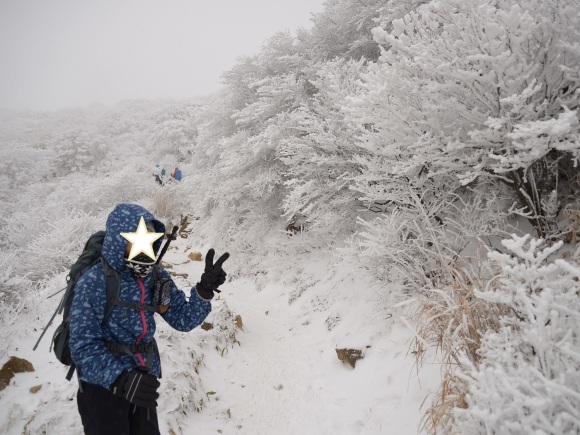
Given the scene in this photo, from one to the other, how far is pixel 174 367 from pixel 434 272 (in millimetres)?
3581

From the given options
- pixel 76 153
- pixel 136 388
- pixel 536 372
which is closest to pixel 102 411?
pixel 136 388

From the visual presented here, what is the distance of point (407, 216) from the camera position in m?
3.96

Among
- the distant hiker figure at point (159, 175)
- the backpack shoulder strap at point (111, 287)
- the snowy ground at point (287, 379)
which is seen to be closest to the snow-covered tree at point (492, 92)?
the snowy ground at point (287, 379)

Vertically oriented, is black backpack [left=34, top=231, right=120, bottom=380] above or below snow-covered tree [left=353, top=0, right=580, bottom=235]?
below

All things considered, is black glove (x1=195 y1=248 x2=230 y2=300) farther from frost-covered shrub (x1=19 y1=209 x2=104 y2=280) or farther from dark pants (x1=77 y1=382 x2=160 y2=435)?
frost-covered shrub (x1=19 y1=209 x2=104 y2=280)

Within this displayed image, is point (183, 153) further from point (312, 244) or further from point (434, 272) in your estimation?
point (434, 272)

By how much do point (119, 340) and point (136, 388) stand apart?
39cm

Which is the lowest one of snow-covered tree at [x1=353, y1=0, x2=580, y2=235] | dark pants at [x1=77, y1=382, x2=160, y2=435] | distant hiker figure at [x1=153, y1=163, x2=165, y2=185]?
distant hiker figure at [x1=153, y1=163, x2=165, y2=185]

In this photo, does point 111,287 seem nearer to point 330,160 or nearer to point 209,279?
point 209,279

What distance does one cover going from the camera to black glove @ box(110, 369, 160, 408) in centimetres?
183

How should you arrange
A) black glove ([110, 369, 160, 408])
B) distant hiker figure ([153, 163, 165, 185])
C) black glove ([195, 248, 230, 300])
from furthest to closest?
distant hiker figure ([153, 163, 165, 185]) → black glove ([195, 248, 230, 300]) → black glove ([110, 369, 160, 408])

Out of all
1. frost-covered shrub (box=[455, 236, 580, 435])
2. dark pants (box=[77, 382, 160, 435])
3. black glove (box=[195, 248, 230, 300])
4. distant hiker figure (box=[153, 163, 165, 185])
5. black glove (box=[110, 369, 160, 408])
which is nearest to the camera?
frost-covered shrub (box=[455, 236, 580, 435])

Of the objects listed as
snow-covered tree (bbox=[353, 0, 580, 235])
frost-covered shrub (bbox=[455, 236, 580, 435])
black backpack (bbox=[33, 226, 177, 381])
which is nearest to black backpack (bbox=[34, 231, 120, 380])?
black backpack (bbox=[33, 226, 177, 381])

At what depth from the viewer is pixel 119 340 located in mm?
2088
